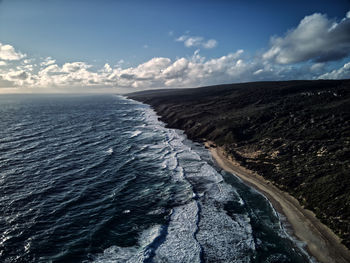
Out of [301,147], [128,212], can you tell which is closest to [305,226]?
[128,212]

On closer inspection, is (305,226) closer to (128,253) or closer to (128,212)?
(128,253)

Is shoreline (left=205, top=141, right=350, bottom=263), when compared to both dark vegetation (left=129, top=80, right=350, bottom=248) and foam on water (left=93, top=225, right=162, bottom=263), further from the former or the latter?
foam on water (left=93, top=225, right=162, bottom=263)

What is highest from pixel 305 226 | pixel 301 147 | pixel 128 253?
pixel 301 147

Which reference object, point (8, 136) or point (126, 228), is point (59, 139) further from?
point (126, 228)

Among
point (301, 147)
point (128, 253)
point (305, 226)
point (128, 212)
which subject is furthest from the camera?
point (301, 147)

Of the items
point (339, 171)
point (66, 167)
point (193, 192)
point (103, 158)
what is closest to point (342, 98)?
point (339, 171)

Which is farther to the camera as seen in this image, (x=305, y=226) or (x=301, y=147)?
(x=301, y=147)
